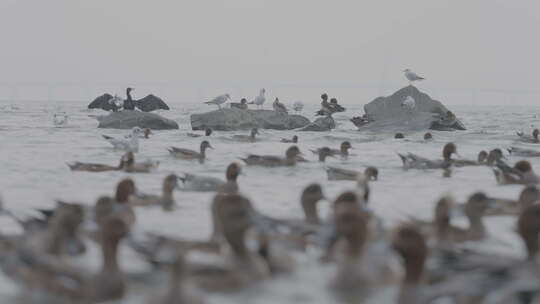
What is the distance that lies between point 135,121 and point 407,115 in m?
10.5

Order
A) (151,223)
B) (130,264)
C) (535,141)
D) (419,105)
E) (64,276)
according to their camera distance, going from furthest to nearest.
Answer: (419,105) < (535,141) < (151,223) < (130,264) < (64,276)

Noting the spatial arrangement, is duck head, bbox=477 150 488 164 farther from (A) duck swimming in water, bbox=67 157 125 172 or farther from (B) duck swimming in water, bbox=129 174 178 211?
(B) duck swimming in water, bbox=129 174 178 211

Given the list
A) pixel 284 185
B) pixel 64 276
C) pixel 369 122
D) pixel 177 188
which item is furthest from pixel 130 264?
pixel 369 122

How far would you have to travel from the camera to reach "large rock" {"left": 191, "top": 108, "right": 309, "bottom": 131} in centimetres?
2939

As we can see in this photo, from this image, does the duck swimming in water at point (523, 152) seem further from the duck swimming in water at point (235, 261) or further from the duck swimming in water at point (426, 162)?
the duck swimming in water at point (235, 261)

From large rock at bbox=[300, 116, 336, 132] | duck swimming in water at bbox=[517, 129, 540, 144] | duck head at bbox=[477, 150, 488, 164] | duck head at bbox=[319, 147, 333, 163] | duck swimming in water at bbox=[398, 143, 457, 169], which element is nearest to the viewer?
duck swimming in water at bbox=[398, 143, 457, 169]

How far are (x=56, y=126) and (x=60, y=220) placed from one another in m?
25.8

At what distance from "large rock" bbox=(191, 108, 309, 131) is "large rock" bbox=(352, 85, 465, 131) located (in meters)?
2.78

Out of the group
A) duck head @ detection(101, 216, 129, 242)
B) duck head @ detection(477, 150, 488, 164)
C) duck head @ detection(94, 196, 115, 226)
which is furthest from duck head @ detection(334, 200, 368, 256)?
Answer: duck head @ detection(477, 150, 488, 164)

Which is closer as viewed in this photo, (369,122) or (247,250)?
(247,250)

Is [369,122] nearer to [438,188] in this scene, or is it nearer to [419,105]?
[419,105]

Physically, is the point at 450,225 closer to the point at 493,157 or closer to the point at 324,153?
the point at 493,157

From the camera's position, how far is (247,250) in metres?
5.93

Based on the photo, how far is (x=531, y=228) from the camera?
6047 mm
